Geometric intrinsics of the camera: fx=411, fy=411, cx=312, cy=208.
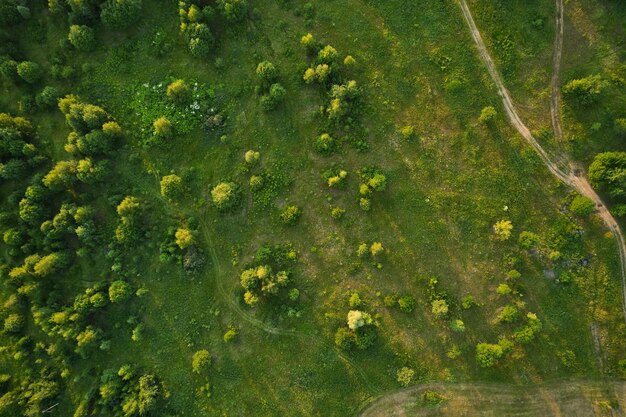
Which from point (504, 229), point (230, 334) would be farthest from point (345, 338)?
point (504, 229)

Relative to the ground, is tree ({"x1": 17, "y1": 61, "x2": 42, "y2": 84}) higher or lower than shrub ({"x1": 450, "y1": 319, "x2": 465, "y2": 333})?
higher

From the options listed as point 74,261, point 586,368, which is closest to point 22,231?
point 74,261

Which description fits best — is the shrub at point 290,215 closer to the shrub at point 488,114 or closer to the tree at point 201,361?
the tree at point 201,361

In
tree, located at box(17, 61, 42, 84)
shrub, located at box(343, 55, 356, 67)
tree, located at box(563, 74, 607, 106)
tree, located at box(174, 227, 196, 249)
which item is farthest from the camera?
tree, located at box(17, 61, 42, 84)

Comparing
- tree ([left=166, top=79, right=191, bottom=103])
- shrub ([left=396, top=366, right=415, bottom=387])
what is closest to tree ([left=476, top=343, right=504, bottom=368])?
shrub ([left=396, top=366, right=415, bottom=387])

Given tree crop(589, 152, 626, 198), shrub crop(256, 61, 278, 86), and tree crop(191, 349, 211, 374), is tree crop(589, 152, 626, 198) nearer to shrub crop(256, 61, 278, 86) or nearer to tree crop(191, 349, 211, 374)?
shrub crop(256, 61, 278, 86)

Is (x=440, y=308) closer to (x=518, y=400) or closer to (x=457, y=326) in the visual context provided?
(x=457, y=326)

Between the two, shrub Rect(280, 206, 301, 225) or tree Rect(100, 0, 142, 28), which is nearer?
shrub Rect(280, 206, 301, 225)

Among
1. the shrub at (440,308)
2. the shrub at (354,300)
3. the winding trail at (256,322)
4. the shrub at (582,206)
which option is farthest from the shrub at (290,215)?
the shrub at (582,206)
